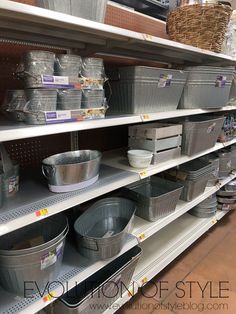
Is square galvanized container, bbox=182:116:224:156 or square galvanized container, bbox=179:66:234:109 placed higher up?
square galvanized container, bbox=179:66:234:109

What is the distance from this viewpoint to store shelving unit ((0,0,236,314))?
0.88m

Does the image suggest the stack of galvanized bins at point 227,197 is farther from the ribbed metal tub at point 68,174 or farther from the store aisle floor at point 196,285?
the ribbed metal tub at point 68,174

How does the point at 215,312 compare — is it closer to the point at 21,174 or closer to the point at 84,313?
the point at 84,313

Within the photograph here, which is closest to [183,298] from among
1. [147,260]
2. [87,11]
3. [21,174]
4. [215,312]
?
[215,312]

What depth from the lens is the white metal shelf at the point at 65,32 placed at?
2.67 ft

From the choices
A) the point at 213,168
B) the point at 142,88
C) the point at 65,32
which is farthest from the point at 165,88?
the point at 213,168

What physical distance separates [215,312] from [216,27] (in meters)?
1.85

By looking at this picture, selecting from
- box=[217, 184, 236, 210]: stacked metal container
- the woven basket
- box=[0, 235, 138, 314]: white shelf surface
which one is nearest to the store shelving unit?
box=[0, 235, 138, 314]: white shelf surface

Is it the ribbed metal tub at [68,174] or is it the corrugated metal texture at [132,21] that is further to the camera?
the corrugated metal texture at [132,21]

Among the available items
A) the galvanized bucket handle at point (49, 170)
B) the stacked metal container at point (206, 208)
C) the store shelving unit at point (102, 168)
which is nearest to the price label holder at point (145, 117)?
the store shelving unit at point (102, 168)

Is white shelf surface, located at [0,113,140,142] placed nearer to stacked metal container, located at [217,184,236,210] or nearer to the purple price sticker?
the purple price sticker

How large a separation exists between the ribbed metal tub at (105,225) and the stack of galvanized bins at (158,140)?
0.38 meters

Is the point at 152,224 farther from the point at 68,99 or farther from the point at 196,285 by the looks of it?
the point at 68,99

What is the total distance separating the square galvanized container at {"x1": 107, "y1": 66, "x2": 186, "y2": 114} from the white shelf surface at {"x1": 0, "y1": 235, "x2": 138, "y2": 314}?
0.78 meters
